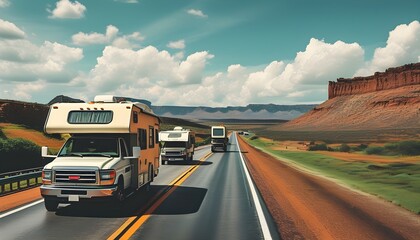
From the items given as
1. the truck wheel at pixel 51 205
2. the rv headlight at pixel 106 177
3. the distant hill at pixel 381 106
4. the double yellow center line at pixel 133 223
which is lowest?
the double yellow center line at pixel 133 223

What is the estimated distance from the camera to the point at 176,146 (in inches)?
1286

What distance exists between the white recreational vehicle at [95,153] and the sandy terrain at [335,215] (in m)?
4.35

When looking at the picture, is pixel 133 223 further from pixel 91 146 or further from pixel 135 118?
pixel 135 118

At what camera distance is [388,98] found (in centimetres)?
16488

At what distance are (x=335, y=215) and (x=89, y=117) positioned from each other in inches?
297

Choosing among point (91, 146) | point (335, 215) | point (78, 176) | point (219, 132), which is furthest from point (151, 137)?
point (219, 132)

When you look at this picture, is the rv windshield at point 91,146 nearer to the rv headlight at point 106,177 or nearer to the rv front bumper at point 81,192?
the rv headlight at point 106,177

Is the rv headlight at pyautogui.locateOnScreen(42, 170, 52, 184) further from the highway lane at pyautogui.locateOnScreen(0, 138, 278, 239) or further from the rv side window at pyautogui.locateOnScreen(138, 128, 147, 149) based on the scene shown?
the rv side window at pyautogui.locateOnScreen(138, 128, 147, 149)

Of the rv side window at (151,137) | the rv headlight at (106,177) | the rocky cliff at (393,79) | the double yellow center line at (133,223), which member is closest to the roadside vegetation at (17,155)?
the rv side window at (151,137)

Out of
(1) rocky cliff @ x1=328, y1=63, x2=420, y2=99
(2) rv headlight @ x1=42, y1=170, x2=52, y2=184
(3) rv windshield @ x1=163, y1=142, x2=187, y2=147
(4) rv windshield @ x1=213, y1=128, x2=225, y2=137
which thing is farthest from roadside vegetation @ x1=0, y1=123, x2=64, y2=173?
(1) rocky cliff @ x1=328, y1=63, x2=420, y2=99

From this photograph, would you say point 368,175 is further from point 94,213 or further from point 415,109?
point 415,109

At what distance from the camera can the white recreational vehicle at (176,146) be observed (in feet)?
103

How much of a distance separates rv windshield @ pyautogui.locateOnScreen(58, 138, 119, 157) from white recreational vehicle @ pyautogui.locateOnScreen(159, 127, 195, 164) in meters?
19.7

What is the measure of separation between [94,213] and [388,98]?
171792 millimetres
